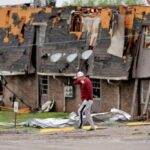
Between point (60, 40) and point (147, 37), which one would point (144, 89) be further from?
point (60, 40)

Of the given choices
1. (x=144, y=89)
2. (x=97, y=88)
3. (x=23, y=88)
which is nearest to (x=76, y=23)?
(x=97, y=88)

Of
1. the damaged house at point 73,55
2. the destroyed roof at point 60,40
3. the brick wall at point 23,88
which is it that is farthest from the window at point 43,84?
the destroyed roof at point 60,40

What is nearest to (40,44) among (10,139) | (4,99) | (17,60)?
(17,60)

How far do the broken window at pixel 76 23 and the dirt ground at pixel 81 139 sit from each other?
1152 cm

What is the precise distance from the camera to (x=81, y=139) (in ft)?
57.1

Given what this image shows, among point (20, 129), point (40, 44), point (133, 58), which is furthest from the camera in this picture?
point (40, 44)

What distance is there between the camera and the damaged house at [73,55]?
28922 millimetres

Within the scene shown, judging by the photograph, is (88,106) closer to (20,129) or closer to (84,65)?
(20,129)

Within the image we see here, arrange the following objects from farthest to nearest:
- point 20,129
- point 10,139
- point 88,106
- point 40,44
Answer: point 40,44 < point 20,129 < point 88,106 < point 10,139

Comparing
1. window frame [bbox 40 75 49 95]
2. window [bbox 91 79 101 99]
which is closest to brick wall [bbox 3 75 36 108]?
window frame [bbox 40 75 49 95]

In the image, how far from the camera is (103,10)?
30094 mm

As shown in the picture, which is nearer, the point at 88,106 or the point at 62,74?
the point at 88,106

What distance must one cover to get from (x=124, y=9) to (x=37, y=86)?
702cm

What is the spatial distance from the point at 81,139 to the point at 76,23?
14968mm
